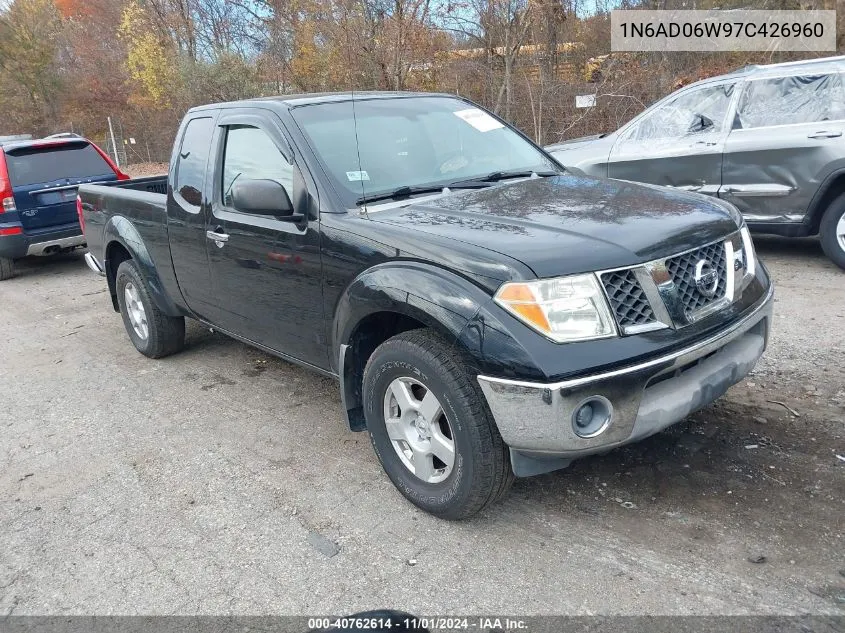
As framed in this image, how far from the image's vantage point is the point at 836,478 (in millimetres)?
3182

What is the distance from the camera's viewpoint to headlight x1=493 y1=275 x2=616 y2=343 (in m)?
2.61

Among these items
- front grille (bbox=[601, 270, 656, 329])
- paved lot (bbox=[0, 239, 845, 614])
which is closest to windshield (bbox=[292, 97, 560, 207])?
front grille (bbox=[601, 270, 656, 329])

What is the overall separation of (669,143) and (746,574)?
5.65 meters

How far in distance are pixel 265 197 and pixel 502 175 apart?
53.7 inches

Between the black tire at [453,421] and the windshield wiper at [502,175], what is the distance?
1.16 meters

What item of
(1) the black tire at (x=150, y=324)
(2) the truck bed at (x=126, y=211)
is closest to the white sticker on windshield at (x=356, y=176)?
(2) the truck bed at (x=126, y=211)

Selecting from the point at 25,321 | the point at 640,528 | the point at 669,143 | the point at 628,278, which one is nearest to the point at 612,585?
the point at 640,528

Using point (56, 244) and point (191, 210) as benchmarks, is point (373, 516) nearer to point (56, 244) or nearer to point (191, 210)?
point (191, 210)

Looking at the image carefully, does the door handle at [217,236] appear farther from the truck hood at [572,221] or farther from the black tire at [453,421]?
the black tire at [453,421]

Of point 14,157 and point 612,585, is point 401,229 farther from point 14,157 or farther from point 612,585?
point 14,157

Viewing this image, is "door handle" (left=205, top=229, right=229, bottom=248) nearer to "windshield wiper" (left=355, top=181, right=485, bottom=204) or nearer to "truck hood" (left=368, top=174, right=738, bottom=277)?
"windshield wiper" (left=355, top=181, right=485, bottom=204)

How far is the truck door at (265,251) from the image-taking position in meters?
3.59

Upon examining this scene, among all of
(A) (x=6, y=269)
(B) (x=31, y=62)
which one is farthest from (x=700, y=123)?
(B) (x=31, y=62)

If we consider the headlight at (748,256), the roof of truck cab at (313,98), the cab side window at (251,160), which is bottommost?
the headlight at (748,256)
